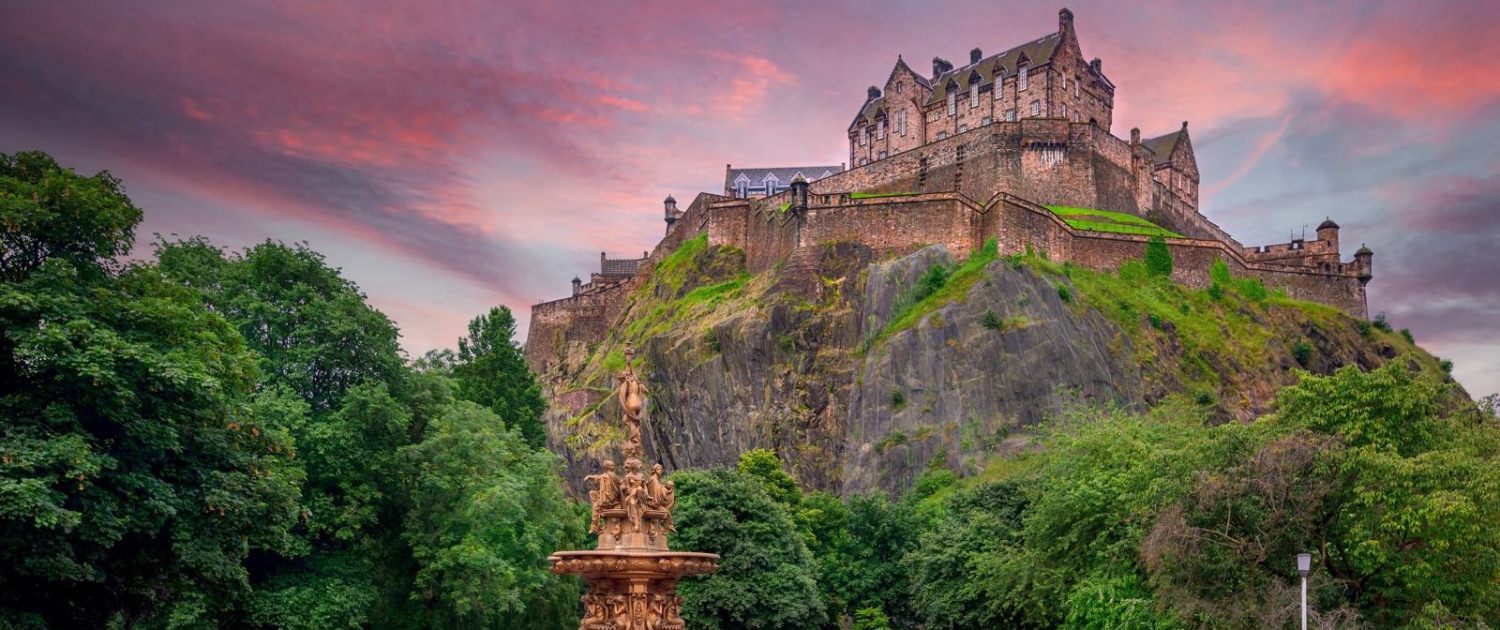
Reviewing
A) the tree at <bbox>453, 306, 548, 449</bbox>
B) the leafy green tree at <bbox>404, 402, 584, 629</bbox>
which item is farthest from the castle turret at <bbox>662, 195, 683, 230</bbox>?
the leafy green tree at <bbox>404, 402, 584, 629</bbox>

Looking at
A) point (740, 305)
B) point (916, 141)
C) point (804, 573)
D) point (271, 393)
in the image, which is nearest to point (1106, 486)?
point (804, 573)

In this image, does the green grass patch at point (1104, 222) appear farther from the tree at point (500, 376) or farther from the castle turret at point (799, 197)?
the tree at point (500, 376)

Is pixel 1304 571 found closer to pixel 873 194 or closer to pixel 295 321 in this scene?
pixel 295 321

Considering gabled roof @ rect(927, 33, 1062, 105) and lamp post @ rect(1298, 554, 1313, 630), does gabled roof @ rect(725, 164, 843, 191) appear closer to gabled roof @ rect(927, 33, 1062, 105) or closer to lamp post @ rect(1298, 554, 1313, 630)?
gabled roof @ rect(927, 33, 1062, 105)

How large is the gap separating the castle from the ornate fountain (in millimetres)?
58271

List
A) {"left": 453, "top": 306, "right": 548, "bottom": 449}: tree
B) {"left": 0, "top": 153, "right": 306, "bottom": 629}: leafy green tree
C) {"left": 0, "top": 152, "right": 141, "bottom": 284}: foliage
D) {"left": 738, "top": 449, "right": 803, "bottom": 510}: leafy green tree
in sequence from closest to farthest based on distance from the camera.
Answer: {"left": 0, "top": 153, "right": 306, "bottom": 629}: leafy green tree < {"left": 0, "top": 152, "right": 141, "bottom": 284}: foliage < {"left": 738, "top": 449, "right": 803, "bottom": 510}: leafy green tree < {"left": 453, "top": 306, "right": 548, "bottom": 449}: tree

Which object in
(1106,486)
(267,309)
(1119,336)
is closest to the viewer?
(1106,486)

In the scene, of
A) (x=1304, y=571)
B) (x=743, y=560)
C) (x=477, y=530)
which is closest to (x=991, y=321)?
(x=743, y=560)

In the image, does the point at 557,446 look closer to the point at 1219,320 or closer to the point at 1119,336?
the point at 1119,336

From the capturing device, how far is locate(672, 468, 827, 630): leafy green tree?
45.9m

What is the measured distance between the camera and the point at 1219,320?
78562 millimetres

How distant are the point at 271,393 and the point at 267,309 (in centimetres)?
468

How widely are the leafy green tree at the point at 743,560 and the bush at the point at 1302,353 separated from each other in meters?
42.6

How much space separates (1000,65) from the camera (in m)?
93.0
